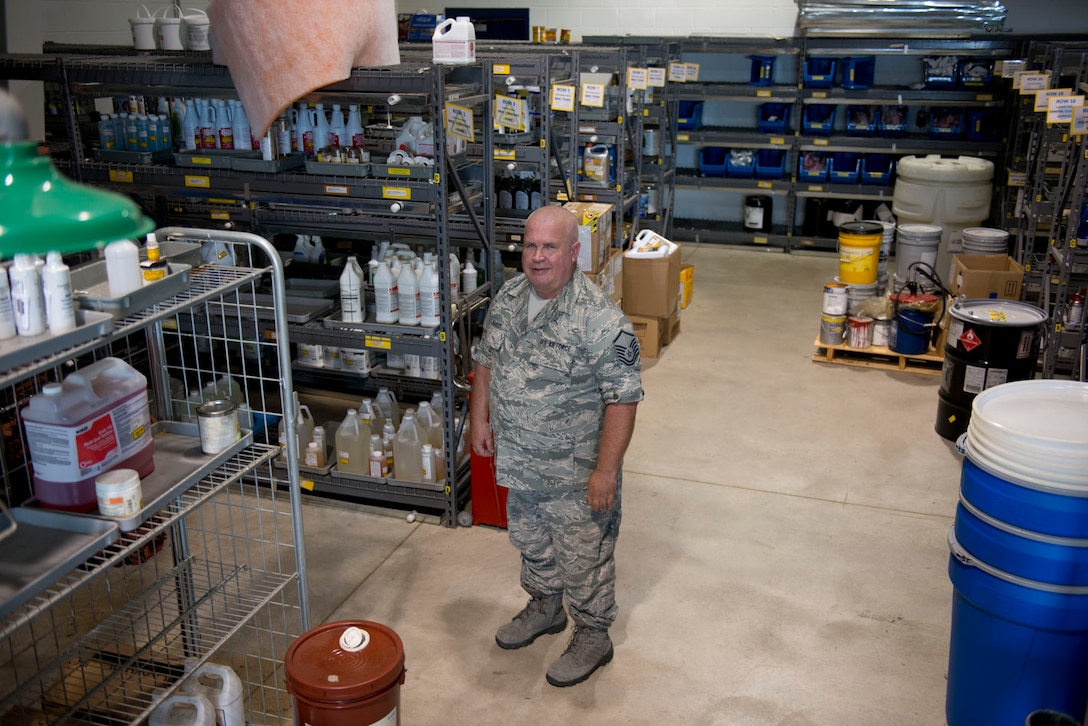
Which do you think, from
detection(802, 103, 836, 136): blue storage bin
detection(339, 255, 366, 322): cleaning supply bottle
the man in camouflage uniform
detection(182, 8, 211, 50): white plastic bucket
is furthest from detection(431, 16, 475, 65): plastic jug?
detection(802, 103, 836, 136): blue storage bin

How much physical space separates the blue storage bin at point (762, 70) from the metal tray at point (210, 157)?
20.6 ft

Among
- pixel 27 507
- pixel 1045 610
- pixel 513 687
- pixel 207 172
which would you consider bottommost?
pixel 513 687

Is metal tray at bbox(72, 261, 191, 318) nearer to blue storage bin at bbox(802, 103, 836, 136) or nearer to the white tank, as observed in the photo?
the white tank

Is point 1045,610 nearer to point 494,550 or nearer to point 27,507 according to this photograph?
point 494,550

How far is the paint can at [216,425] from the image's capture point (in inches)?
106

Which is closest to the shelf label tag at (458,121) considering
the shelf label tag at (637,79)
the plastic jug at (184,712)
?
the plastic jug at (184,712)

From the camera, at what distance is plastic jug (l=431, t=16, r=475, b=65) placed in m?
4.08

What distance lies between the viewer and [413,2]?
10953mm

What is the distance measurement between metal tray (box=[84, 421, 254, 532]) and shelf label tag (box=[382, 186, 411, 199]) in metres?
1.69

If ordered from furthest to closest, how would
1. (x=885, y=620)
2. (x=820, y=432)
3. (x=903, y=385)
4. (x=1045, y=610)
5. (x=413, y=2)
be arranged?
(x=413, y=2)
(x=903, y=385)
(x=820, y=432)
(x=885, y=620)
(x=1045, y=610)

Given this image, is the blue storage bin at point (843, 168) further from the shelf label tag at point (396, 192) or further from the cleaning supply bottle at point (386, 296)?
the shelf label tag at point (396, 192)

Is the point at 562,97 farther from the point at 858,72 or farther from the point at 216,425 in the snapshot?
the point at 858,72

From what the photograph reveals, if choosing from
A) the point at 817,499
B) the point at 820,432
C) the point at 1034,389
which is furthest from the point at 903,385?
the point at 1034,389

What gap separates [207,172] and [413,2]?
707cm
